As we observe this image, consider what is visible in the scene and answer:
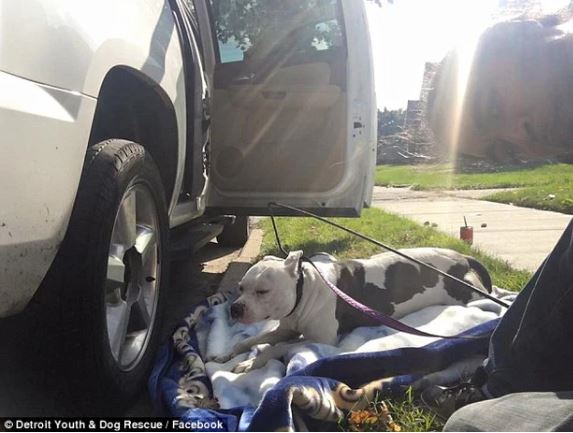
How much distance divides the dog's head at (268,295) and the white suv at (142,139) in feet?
1.51

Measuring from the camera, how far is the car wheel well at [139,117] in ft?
7.70

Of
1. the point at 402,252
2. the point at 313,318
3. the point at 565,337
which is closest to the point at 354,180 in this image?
the point at 402,252

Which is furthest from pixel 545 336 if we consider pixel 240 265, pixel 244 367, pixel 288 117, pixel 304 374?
pixel 240 265

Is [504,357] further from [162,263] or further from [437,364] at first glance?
[162,263]

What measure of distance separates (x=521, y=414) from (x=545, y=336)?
31 centimetres

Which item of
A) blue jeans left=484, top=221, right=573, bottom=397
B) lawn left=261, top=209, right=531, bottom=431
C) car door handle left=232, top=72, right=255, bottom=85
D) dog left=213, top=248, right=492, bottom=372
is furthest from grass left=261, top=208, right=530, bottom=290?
blue jeans left=484, top=221, right=573, bottom=397

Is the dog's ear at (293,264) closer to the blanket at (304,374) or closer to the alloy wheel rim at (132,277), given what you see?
the blanket at (304,374)

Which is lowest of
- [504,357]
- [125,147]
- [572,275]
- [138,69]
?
[504,357]

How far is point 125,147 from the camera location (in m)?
2.16

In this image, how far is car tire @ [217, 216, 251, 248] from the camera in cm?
568

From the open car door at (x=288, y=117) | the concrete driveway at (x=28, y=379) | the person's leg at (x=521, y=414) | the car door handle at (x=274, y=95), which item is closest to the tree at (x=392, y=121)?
the open car door at (x=288, y=117)

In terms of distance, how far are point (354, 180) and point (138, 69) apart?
7.17 feet

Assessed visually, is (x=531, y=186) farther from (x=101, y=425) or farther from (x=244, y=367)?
(x=101, y=425)

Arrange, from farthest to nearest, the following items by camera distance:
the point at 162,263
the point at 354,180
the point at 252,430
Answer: the point at 354,180 → the point at 162,263 → the point at 252,430
